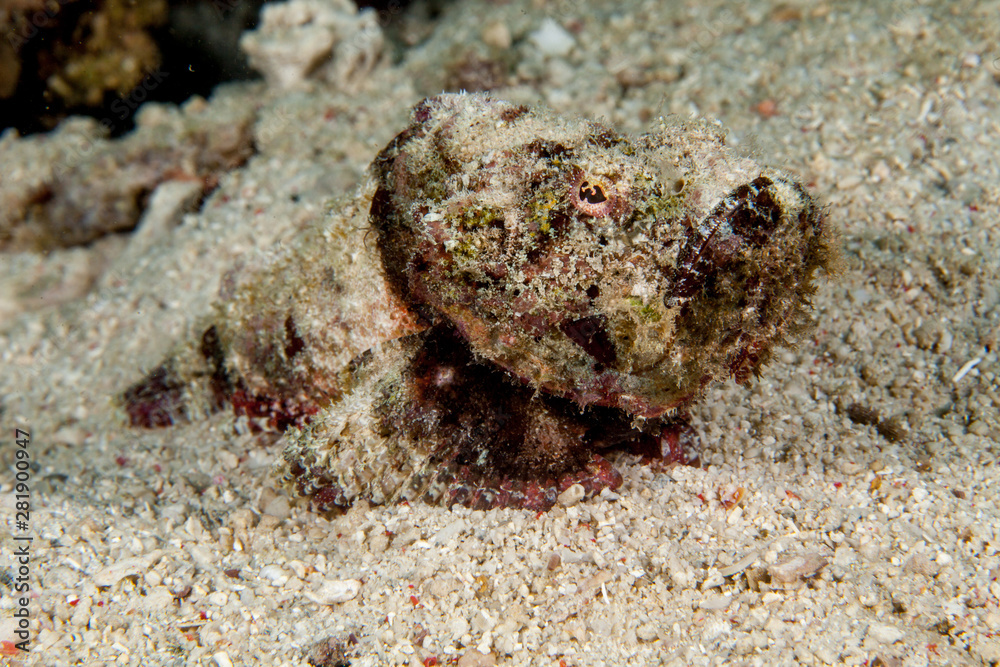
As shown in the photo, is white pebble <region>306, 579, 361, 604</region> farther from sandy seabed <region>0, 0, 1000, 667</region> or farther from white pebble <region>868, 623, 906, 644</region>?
white pebble <region>868, 623, 906, 644</region>

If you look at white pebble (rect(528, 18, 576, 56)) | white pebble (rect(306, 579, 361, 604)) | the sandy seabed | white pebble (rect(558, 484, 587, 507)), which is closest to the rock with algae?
white pebble (rect(558, 484, 587, 507))

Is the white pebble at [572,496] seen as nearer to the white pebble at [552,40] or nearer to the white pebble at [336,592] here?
the white pebble at [336,592]

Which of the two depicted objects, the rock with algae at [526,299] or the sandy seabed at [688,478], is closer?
the rock with algae at [526,299]

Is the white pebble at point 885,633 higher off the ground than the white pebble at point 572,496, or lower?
higher

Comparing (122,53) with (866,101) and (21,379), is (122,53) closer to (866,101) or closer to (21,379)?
(21,379)

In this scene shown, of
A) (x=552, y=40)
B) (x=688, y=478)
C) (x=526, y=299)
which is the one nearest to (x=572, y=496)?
(x=688, y=478)

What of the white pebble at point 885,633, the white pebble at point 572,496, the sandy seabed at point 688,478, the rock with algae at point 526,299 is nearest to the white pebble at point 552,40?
the sandy seabed at point 688,478
